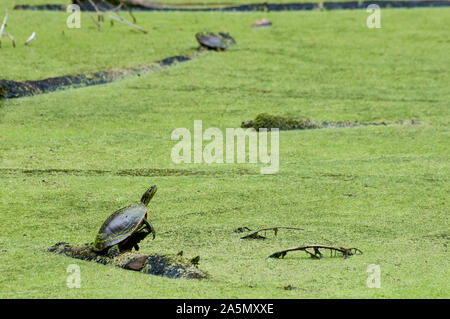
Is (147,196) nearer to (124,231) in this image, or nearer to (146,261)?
(124,231)

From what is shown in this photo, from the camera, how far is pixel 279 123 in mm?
4871

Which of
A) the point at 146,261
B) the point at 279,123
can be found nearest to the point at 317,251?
the point at 146,261

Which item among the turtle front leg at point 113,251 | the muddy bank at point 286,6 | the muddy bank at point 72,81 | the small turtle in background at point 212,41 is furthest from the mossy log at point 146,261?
the muddy bank at point 286,6

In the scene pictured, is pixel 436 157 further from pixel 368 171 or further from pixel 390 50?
pixel 390 50

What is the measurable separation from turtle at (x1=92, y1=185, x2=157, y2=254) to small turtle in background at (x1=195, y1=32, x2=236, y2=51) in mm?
3788

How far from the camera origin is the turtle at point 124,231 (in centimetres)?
282

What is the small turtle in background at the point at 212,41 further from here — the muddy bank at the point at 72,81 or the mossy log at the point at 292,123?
the mossy log at the point at 292,123

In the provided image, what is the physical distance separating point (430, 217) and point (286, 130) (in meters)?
1.63

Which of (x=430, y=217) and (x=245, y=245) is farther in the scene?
(x=430, y=217)

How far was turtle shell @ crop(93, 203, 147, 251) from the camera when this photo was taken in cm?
282

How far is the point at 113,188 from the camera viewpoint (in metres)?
3.73

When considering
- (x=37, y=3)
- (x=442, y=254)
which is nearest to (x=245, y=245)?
(x=442, y=254)

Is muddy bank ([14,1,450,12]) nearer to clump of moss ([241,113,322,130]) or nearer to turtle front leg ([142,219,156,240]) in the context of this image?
clump of moss ([241,113,322,130])

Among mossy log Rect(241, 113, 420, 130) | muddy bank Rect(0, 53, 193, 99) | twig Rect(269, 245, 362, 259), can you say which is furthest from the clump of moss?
twig Rect(269, 245, 362, 259)
